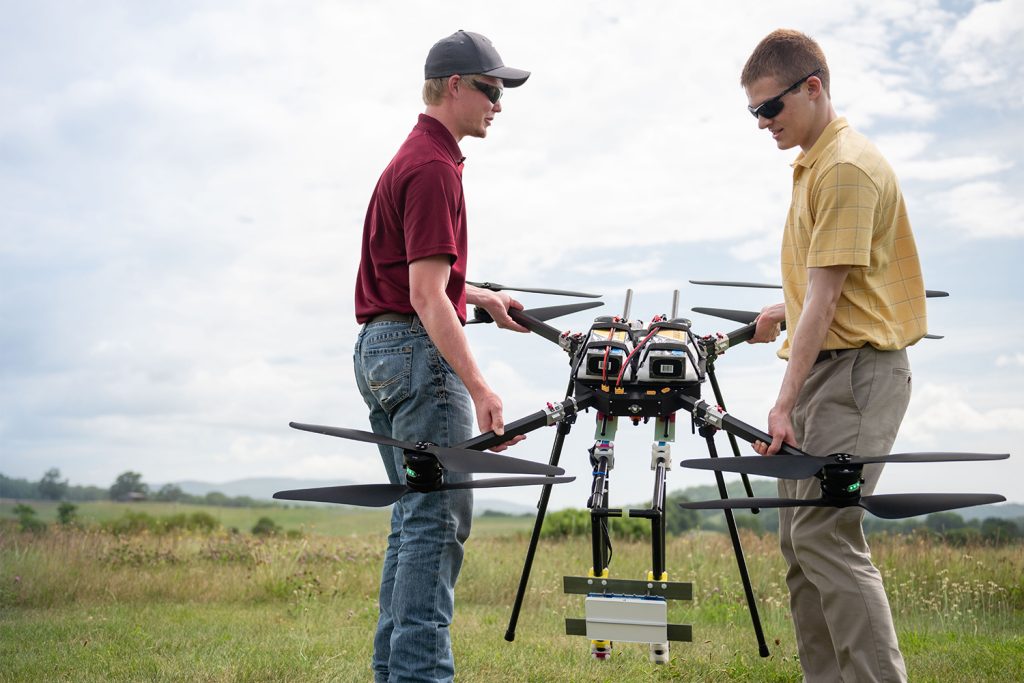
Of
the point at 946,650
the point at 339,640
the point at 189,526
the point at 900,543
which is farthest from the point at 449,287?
the point at 189,526

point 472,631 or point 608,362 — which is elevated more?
point 608,362

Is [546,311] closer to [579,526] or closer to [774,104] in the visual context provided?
[774,104]

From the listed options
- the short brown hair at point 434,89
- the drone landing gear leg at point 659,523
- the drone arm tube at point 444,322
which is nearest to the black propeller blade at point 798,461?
the drone landing gear leg at point 659,523

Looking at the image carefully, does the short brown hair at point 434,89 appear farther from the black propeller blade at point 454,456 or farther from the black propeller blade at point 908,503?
the black propeller blade at point 908,503

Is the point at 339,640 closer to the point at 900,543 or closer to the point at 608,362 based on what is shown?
the point at 608,362

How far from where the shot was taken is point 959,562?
8.49 meters

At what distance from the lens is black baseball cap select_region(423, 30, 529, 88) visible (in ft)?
11.7

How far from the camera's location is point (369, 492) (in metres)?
3.43

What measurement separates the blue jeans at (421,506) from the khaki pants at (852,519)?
4.56ft

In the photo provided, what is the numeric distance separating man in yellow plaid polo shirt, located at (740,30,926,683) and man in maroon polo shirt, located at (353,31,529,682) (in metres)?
1.11

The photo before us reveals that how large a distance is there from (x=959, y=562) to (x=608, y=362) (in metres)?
6.32

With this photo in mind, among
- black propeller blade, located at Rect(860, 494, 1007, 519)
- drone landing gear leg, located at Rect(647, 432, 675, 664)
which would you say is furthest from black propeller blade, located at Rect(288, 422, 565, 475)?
black propeller blade, located at Rect(860, 494, 1007, 519)

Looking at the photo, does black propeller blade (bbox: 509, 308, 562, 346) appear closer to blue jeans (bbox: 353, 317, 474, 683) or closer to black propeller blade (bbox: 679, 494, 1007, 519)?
blue jeans (bbox: 353, 317, 474, 683)

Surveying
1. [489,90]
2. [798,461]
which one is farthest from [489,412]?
[489,90]
